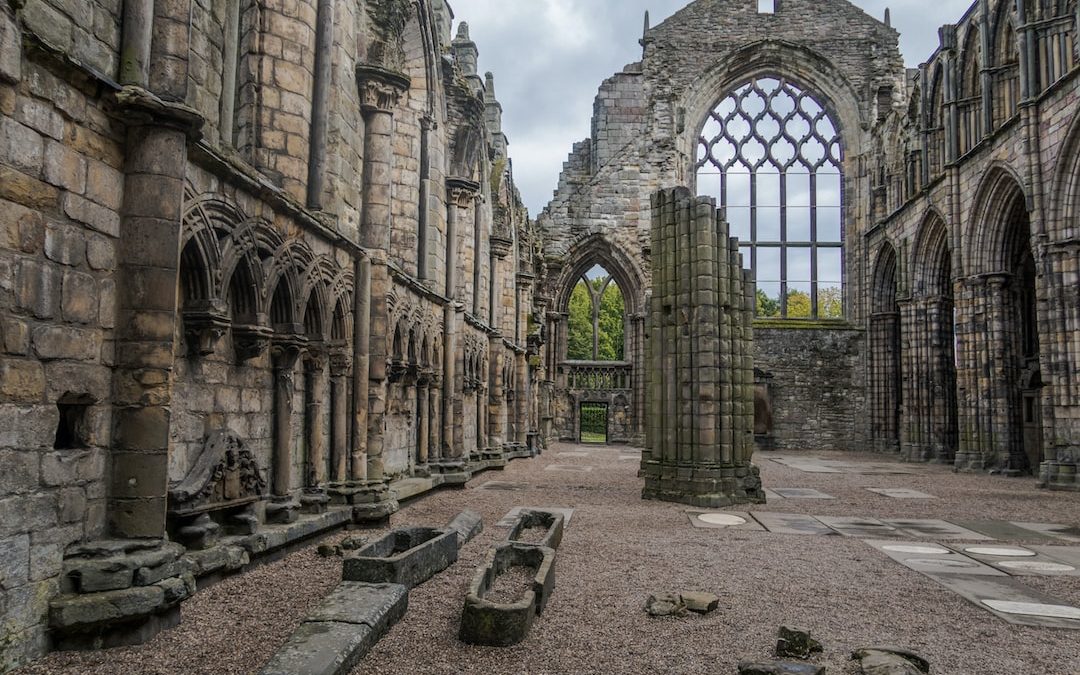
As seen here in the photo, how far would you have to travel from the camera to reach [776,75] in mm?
31625

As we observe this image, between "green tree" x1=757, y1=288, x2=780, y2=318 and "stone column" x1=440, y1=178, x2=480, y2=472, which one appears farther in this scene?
"green tree" x1=757, y1=288, x2=780, y2=318

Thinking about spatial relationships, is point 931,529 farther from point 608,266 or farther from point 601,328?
point 601,328

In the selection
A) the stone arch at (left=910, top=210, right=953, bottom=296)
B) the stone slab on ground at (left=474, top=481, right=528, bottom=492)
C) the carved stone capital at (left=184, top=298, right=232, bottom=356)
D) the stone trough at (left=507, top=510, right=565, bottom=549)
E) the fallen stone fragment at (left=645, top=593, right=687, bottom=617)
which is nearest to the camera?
the fallen stone fragment at (left=645, top=593, right=687, bottom=617)

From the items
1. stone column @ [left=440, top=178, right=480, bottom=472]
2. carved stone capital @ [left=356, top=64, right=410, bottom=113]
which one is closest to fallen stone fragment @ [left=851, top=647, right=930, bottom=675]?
carved stone capital @ [left=356, top=64, right=410, bottom=113]

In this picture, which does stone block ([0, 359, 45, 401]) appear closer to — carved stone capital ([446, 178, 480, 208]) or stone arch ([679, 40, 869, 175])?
carved stone capital ([446, 178, 480, 208])

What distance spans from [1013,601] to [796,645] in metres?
2.41

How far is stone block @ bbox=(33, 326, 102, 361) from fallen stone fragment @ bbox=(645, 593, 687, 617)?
3.65m

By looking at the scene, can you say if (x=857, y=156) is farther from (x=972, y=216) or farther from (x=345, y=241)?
(x=345, y=241)

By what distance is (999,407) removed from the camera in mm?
19094

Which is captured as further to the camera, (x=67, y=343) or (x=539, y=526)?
(x=539, y=526)

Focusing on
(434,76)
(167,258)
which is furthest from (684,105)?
(167,258)

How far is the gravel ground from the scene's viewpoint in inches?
158

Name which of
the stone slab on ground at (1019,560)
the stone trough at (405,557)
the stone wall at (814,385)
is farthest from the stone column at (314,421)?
the stone wall at (814,385)

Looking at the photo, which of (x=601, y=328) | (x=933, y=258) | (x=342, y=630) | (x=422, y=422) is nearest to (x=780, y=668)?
(x=342, y=630)
